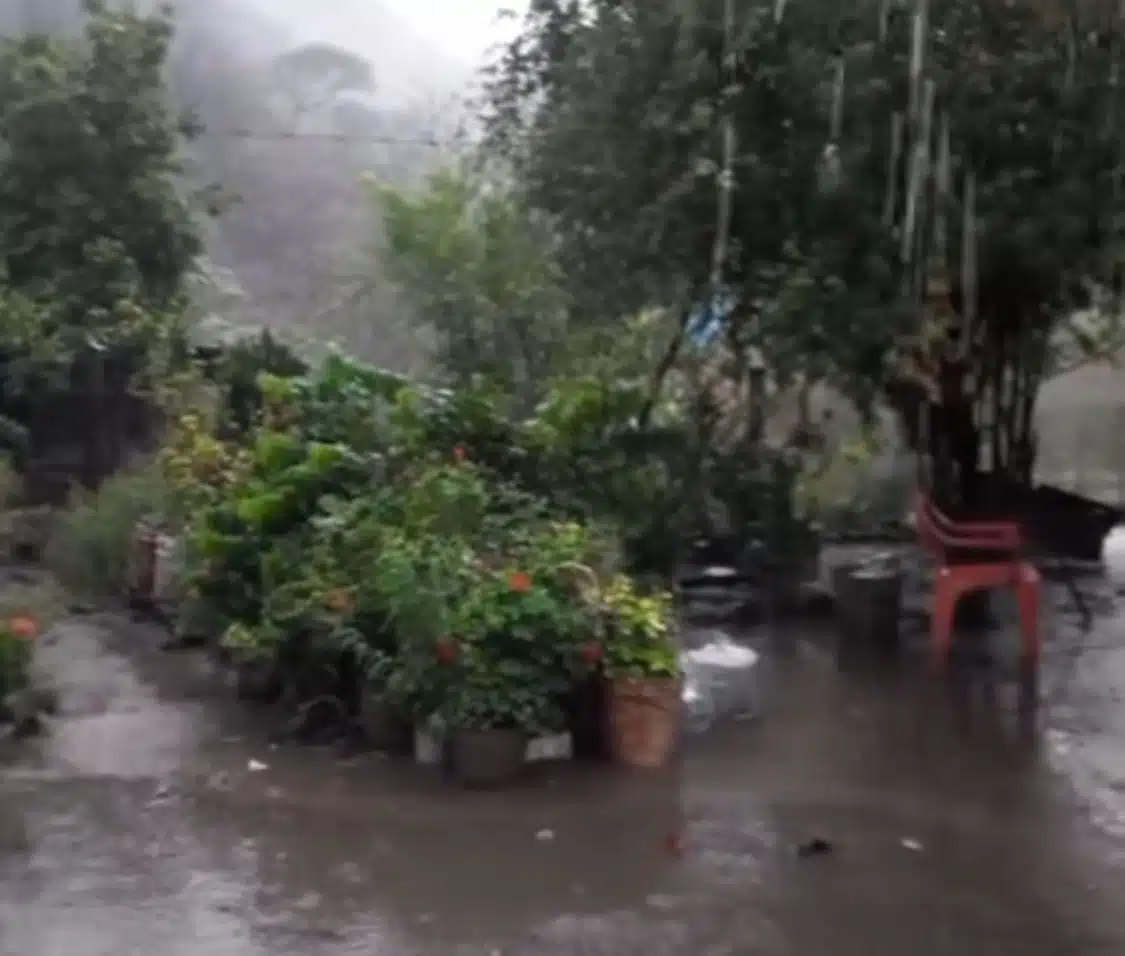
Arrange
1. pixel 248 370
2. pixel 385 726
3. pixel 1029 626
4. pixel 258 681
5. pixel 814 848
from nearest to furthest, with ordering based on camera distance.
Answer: pixel 814 848 < pixel 385 726 < pixel 258 681 < pixel 1029 626 < pixel 248 370

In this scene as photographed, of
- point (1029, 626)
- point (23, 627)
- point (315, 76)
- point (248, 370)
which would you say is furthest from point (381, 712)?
point (315, 76)

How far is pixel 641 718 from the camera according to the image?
658cm

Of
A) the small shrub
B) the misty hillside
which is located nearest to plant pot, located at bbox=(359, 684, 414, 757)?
the small shrub

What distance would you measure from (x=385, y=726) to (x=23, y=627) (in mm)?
1586

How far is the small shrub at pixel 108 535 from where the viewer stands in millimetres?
10648

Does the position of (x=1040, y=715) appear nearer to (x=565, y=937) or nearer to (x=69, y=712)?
(x=565, y=937)

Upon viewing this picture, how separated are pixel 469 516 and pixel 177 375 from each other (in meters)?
5.91

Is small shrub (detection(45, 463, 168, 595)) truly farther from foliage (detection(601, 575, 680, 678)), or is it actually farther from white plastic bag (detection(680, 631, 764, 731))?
foliage (detection(601, 575, 680, 678))

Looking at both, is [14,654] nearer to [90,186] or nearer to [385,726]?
[385,726]

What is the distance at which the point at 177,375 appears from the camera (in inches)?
502

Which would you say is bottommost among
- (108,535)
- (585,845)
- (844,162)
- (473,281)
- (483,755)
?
(585,845)

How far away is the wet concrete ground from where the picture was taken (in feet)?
16.0

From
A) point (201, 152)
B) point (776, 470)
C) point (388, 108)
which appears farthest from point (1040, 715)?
point (388, 108)

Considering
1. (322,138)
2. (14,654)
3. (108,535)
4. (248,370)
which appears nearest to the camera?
(14,654)
